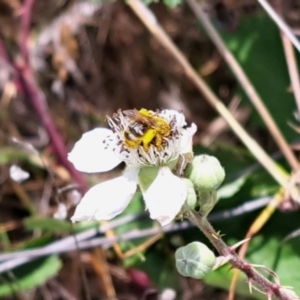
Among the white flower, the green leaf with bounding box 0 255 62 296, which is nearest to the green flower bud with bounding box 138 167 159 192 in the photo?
the white flower

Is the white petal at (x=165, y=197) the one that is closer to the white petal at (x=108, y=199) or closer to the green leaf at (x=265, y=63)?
the white petal at (x=108, y=199)

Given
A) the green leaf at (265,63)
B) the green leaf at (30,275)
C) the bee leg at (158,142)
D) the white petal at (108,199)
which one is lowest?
the white petal at (108,199)

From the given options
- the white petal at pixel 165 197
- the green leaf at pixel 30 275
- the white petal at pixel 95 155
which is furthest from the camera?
the green leaf at pixel 30 275

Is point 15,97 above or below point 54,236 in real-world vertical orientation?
above

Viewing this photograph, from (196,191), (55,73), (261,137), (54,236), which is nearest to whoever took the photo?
(196,191)

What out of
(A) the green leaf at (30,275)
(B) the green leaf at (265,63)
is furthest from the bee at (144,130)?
(B) the green leaf at (265,63)

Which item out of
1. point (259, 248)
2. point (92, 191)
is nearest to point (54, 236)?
point (259, 248)

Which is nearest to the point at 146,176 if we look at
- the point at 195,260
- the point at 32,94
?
the point at 195,260

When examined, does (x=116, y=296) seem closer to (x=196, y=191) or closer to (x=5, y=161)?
(x=5, y=161)
